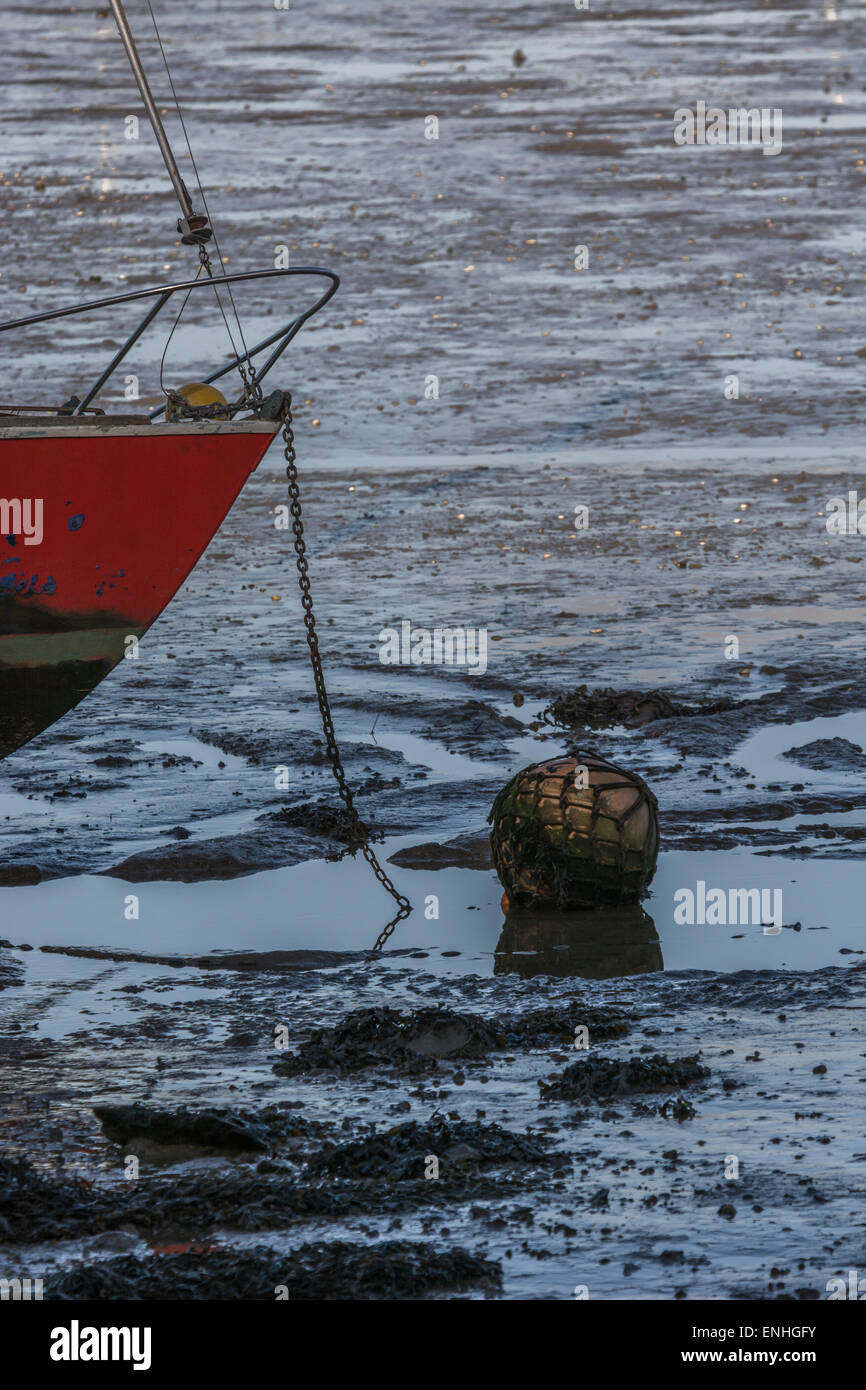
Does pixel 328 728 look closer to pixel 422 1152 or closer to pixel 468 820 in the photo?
pixel 468 820

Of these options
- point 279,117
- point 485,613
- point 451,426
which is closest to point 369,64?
point 279,117

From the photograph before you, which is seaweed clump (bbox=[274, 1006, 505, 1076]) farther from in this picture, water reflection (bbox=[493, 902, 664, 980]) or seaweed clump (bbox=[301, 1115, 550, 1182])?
water reflection (bbox=[493, 902, 664, 980])

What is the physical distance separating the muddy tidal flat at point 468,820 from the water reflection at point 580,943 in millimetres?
18

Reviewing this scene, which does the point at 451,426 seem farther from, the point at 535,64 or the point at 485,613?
the point at 535,64

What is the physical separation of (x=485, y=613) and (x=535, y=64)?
27181 mm

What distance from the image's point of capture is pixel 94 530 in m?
7.87

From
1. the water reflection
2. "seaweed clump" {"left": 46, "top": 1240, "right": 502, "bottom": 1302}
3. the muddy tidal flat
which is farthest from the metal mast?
"seaweed clump" {"left": 46, "top": 1240, "right": 502, "bottom": 1302}

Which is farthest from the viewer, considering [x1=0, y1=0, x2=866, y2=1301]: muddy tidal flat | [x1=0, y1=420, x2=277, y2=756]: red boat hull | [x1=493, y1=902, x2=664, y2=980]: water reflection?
[x1=0, y1=420, x2=277, y2=756]: red boat hull

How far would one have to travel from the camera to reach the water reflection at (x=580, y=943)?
22.5ft

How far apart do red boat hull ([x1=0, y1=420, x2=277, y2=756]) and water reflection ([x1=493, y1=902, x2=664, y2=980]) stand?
6.52 ft

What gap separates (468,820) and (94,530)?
183cm

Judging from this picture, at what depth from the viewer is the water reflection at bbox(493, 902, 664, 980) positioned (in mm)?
6855

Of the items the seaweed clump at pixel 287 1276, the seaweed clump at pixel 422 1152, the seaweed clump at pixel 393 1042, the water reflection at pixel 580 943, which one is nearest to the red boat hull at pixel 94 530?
the water reflection at pixel 580 943

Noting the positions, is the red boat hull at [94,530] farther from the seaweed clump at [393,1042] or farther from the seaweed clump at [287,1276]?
the seaweed clump at [287,1276]
